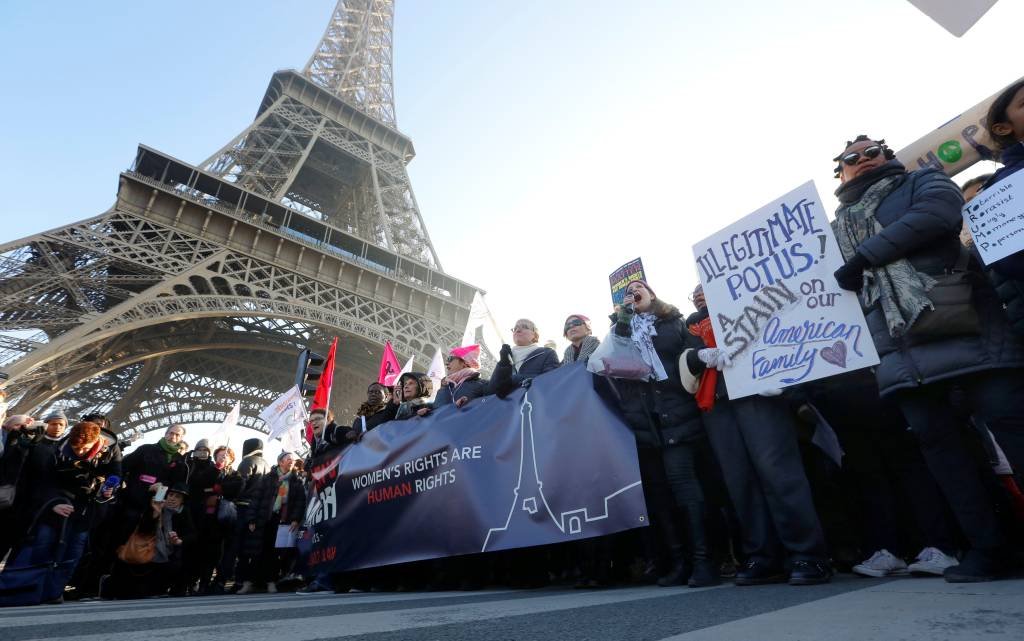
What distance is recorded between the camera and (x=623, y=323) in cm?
314

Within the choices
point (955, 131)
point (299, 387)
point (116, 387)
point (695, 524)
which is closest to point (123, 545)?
point (299, 387)

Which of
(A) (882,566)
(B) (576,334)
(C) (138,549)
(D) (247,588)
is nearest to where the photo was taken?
(A) (882,566)

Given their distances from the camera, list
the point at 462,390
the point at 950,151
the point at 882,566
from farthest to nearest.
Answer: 1. the point at 950,151
2. the point at 462,390
3. the point at 882,566

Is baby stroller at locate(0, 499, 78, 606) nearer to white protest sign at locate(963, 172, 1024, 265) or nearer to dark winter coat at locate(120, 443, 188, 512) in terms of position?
dark winter coat at locate(120, 443, 188, 512)

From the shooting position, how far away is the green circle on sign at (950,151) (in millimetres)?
4348

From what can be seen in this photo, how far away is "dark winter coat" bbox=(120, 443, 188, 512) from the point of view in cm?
541

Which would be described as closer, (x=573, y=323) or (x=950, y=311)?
(x=950, y=311)

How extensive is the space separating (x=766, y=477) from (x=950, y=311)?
107 centimetres

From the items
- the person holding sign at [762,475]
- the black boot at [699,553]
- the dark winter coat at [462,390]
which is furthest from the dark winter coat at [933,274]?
the dark winter coat at [462,390]

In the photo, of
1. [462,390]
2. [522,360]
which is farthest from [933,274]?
[462,390]

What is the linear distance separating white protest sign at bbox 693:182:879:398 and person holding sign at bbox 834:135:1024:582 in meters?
0.13

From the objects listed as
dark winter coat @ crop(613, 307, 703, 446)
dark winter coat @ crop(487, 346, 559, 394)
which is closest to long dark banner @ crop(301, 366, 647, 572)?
dark winter coat @ crop(613, 307, 703, 446)

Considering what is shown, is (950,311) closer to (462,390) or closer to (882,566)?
(882,566)

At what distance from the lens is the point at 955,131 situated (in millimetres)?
4395
